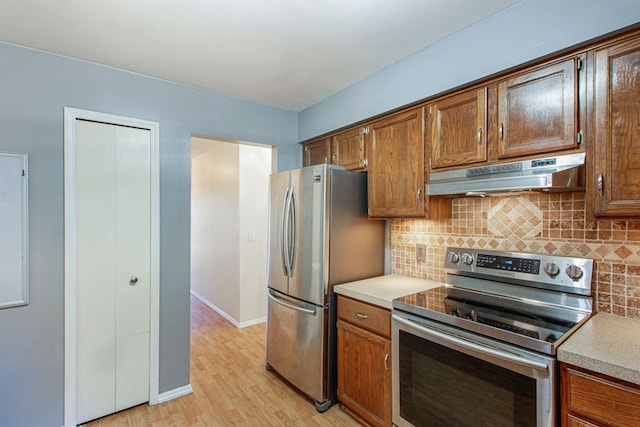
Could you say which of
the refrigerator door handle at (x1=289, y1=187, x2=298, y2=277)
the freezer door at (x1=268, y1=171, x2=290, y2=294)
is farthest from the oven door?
the freezer door at (x1=268, y1=171, x2=290, y2=294)

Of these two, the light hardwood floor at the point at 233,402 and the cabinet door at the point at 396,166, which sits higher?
the cabinet door at the point at 396,166

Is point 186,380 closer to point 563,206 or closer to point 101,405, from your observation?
point 101,405

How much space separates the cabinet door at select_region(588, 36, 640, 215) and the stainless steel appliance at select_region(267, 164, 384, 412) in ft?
4.65

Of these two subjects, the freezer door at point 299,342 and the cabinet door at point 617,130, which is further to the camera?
the freezer door at point 299,342

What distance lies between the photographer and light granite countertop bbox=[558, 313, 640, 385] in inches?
41.8

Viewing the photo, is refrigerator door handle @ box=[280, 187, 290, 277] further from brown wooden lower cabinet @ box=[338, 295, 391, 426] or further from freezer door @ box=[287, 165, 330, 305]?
brown wooden lower cabinet @ box=[338, 295, 391, 426]

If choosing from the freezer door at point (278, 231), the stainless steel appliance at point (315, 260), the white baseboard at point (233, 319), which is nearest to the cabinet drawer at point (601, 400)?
the stainless steel appliance at point (315, 260)

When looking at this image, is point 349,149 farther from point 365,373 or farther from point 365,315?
point 365,373

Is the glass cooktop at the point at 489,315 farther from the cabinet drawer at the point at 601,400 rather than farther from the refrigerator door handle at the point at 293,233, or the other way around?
the refrigerator door handle at the point at 293,233

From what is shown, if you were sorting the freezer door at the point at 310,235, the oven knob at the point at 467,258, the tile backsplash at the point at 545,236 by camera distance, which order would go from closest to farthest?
the tile backsplash at the point at 545,236 → the oven knob at the point at 467,258 → the freezer door at the point at 310,235

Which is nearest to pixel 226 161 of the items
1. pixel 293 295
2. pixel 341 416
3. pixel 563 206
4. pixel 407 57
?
pixel 293 295

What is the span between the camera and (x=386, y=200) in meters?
2.26

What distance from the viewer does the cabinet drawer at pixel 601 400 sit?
1054 mm

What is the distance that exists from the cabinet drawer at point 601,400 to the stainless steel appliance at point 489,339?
58 millimetres
